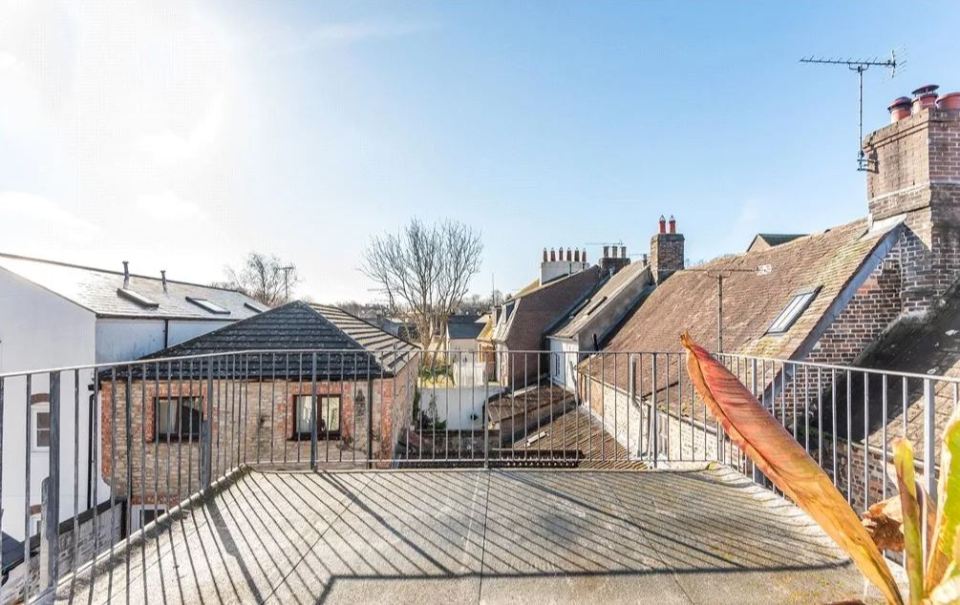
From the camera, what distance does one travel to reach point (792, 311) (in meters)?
6.84

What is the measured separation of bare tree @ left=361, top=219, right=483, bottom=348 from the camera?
23609 mm

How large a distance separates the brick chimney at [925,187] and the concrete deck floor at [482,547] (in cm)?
483

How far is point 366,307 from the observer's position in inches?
1943

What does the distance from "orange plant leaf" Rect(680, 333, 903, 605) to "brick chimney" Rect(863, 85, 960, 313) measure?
6.67 meters

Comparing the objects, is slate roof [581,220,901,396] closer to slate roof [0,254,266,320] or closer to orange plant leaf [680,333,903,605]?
orange plant leaf [680,333,903,605]

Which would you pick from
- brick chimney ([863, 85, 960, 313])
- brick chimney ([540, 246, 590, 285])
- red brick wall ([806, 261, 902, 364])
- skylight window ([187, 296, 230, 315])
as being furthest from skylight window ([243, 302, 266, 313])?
brick chimney ([863, 85, 960, 313])

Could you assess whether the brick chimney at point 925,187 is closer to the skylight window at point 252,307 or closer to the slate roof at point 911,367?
the slate roof at point 911,367

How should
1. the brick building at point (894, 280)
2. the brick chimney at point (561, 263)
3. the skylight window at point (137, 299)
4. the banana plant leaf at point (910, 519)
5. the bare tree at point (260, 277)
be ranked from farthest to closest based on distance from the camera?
the bare tree at point (260, 277) < the brick chimney at point (561, 263) < the skylight window at point (137, 299) < the brick building at point (894, 280) < the banana plant leaf at point (910, 519)

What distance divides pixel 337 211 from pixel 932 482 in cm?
1765

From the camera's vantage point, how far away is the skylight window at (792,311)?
6.62 m

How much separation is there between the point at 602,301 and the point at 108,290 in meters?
15.1

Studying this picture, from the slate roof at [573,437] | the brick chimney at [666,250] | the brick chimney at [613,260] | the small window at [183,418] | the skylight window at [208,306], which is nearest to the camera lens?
the small window at [183,418]

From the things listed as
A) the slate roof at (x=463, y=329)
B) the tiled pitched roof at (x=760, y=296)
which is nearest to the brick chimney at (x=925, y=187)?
the tiled pitched roof at (x=760, y=296)

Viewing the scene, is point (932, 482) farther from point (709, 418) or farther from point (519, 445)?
point (519, 445)
